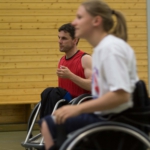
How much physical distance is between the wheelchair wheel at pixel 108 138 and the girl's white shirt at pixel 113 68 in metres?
0.13

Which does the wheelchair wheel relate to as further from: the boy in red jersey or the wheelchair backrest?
the boy in red jersey

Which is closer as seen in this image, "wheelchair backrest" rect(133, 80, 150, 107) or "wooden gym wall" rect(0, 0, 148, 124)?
"wheelchair backrest" rect(133, 80, 150, 107)

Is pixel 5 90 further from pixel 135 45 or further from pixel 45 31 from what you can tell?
pixel 135 45

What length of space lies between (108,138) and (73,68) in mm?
2172

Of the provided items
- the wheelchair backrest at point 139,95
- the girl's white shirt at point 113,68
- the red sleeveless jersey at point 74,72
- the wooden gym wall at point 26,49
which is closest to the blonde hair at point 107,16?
the girl's white shirt at point 113,68

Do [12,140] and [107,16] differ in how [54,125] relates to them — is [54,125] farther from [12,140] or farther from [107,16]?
[12,140]

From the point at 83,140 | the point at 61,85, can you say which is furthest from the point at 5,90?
the point at 83,140

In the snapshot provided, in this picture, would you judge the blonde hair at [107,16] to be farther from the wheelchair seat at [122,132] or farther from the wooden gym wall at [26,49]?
the wooden gym wall at [26,49]

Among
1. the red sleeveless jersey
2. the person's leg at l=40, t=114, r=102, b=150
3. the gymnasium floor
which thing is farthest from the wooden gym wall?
the person's leg at l=40, t=114, r=102, b=150

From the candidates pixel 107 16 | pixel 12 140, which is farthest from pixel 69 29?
pixel 12 140

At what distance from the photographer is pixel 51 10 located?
8.87 meters

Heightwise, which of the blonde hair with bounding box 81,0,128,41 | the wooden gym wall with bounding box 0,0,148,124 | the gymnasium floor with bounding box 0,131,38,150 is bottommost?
the gymnasium floor with bounding box 0,131,38,150

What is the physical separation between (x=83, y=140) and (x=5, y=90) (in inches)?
227

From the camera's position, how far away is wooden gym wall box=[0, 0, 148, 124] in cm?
866
